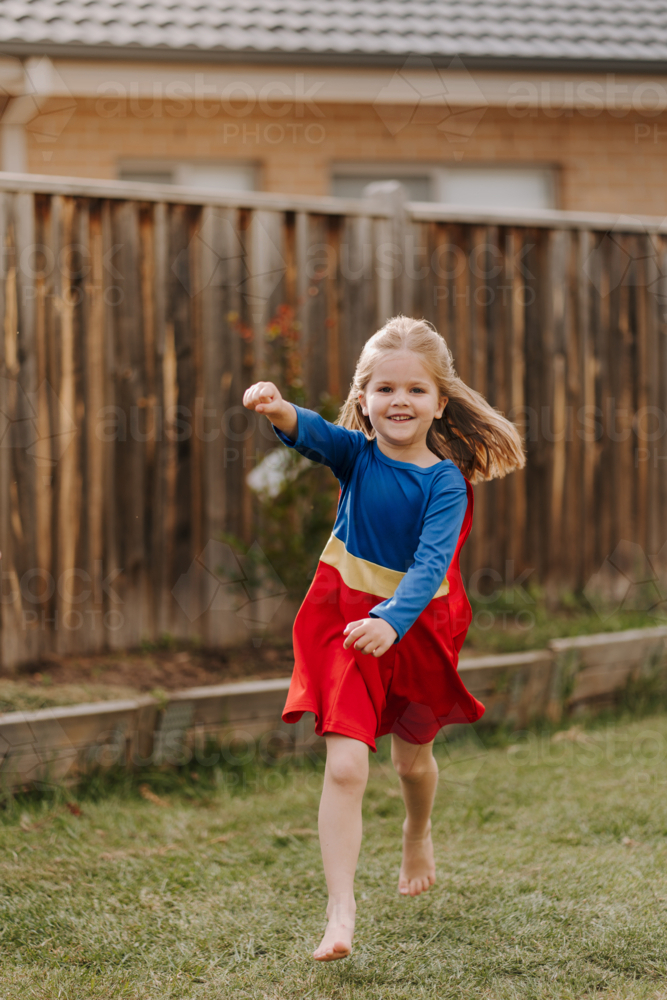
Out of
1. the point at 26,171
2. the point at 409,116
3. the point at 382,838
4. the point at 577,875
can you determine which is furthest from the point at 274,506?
the point at 409,116

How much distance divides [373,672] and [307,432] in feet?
2.08

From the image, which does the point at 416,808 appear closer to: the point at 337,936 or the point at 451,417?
the point at 337,936

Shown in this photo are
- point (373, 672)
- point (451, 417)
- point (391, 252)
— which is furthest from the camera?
point (391, 252)

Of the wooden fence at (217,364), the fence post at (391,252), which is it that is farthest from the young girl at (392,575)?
the fence post at (391,252)

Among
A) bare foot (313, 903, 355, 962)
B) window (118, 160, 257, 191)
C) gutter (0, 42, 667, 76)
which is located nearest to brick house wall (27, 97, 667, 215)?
window (118, 160, 257, 191)

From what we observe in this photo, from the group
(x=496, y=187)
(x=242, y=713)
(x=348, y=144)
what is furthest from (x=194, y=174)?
(x=242, y=713)

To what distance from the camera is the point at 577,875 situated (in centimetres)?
299

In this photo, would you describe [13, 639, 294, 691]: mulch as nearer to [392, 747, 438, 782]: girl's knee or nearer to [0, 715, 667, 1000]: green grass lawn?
[0, 715, 667, 1000]: green grass lawn

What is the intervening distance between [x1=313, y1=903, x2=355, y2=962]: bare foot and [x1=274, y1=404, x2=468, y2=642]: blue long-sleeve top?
2.49 feet

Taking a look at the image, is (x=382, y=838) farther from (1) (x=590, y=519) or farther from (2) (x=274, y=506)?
(1) (x=590, y=519)

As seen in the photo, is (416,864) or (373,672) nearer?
(373,672)

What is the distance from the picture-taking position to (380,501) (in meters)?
2.64

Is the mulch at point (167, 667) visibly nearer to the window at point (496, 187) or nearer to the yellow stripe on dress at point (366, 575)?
the yellow stripe on dress at point (366, 575)

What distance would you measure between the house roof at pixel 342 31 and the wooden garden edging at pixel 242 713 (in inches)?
158
